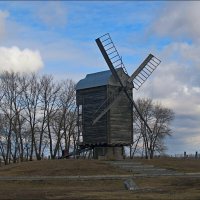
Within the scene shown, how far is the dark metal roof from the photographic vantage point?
5062cm

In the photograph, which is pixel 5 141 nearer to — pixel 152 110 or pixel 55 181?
pixel 152 110

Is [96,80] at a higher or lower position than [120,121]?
higher

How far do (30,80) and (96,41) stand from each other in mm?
27701

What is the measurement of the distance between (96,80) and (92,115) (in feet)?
12.1

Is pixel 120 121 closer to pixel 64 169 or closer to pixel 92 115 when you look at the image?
pixel 92 115

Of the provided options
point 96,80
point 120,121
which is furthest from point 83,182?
point 96,80

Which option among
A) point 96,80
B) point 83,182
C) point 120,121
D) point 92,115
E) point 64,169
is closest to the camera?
point 83,182

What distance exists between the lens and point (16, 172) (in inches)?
1724

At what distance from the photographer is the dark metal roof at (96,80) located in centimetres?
5062

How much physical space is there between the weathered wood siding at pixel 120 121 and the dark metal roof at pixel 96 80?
930 mm

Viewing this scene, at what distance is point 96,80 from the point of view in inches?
2039

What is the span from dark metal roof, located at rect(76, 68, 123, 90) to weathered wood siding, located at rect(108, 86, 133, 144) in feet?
3.05

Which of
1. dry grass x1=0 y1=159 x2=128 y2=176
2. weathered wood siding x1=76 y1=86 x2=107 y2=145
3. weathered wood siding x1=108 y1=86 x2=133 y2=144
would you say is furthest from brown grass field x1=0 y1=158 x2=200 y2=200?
weathered wood siding x1=76 y1=86 x2=107 y2=145

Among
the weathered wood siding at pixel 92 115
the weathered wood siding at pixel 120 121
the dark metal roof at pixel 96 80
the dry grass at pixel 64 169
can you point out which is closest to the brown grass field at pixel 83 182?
the dry grass at pixel 64 169
